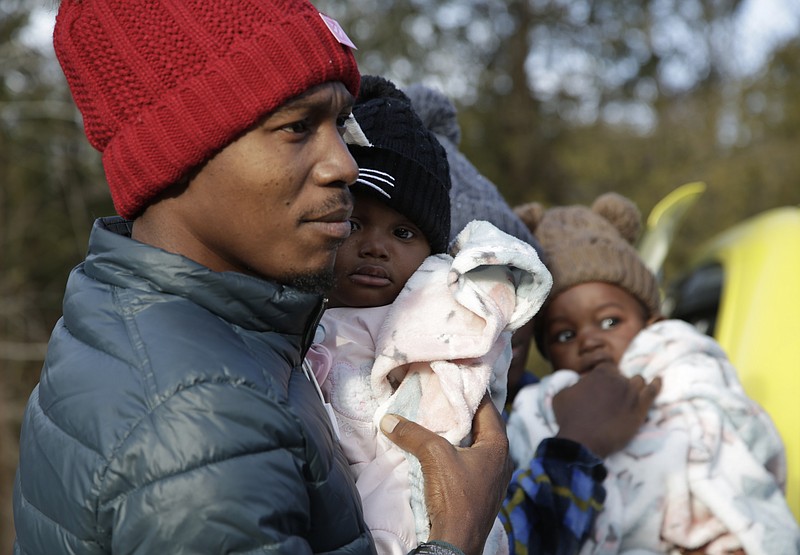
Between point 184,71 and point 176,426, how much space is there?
58 centimetres

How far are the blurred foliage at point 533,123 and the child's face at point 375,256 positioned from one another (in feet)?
19.9

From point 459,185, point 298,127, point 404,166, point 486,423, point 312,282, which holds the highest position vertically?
point 459,185

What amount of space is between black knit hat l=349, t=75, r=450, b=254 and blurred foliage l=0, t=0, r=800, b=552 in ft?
19.6

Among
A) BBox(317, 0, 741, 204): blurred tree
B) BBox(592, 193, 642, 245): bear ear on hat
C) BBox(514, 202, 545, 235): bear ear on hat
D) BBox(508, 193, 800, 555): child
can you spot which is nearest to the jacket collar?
BBox(508, 193, 800, 555): child

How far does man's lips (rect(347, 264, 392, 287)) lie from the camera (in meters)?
2.10

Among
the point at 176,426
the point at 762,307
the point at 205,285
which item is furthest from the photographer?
the point at 762,307

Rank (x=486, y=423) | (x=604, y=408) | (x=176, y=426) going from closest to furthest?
1. (x=176, y=426)
2. (x=486, y=423)
3. (x=604, y=408)

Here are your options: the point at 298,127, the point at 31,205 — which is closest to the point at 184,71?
the point at 298,127

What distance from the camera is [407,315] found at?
6.54ft

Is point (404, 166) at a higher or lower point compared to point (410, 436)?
higher

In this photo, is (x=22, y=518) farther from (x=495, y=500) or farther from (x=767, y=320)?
(x=767, y=320)

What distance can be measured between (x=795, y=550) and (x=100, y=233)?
2183mm

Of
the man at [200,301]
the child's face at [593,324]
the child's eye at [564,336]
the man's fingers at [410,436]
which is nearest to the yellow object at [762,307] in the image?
the child's face at [593,324]

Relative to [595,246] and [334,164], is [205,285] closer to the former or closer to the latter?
[334,164]
